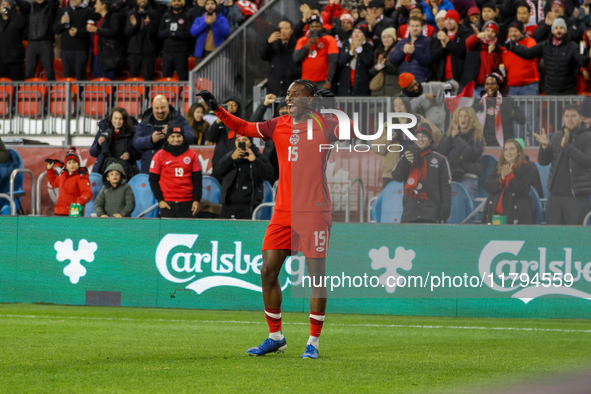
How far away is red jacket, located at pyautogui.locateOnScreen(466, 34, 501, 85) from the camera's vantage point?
46.4ft

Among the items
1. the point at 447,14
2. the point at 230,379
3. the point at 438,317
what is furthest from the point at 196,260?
the point at 447,14

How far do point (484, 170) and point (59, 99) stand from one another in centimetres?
1000

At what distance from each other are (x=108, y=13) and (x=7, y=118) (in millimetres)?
3280

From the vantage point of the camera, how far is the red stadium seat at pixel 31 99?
16.4 metres

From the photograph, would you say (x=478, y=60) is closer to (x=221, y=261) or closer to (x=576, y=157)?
(x=576, y=157)

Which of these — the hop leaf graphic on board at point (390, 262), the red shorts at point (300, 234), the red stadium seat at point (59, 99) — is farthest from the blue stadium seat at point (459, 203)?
the red stadium seat at point (59, 99)

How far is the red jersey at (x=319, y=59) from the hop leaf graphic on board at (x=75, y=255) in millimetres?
5946

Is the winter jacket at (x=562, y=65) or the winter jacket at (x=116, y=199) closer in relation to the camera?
the winter jacket at (x=116, y=199)

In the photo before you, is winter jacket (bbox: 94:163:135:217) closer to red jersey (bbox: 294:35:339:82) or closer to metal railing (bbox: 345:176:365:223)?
metal railing (bbox: 345:176:365:223)

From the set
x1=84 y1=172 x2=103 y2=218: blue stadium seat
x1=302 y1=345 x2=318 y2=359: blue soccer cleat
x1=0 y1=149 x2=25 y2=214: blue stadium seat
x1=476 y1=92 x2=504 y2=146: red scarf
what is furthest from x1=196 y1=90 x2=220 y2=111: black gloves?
x1=0 y1=149 x2=25 y2=214: blue stadium seat

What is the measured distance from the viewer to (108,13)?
57.2 feet

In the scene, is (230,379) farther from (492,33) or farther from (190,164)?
(492,33)

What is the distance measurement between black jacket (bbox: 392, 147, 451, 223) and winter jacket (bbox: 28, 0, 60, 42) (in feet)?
34.6

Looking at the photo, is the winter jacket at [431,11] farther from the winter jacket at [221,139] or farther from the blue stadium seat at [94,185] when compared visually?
the blue stadium seat at [94,185]
